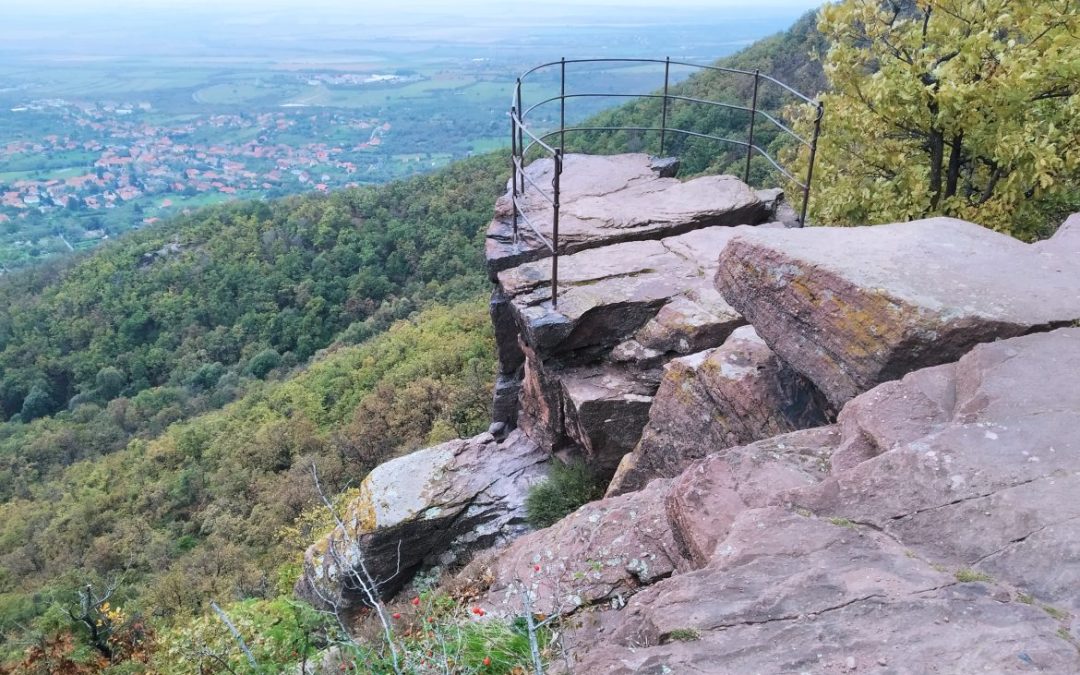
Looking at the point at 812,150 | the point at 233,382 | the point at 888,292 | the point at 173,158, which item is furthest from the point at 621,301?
the point at 173,158

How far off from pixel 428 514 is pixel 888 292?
5.83m

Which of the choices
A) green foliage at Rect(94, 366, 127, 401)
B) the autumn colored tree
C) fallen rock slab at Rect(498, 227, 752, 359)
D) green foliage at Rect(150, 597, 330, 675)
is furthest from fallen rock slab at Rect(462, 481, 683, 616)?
green foliage at Rect(94, 366, 127, 401)

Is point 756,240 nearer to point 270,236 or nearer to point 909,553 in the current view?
point 909,553

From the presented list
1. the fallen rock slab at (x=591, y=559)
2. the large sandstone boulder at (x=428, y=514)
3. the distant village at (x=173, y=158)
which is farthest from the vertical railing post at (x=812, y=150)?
the distant village at (x=173, y=158)

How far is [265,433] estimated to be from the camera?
25781 millimetres

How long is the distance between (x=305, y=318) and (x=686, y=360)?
3791 cm

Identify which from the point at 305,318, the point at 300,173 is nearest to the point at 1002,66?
the point at 305,318

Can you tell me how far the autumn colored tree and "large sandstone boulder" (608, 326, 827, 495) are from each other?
112 inches

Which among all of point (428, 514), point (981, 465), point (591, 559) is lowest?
point (428, 514)

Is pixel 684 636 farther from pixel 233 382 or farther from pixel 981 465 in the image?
pixel 233 382

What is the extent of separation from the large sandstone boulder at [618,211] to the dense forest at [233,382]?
4.41 feet

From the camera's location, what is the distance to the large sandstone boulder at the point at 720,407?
18.2ft

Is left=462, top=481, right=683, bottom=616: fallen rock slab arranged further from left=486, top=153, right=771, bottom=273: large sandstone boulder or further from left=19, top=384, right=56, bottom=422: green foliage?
left=19, top=384, right=56, bottom=422: green foliage

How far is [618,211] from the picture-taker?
9.52 meters
